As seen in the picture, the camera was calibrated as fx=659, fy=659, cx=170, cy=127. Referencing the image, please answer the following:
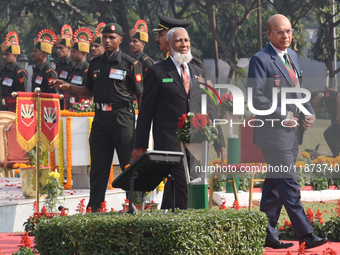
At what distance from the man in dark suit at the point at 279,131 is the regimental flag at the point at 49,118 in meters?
3.19

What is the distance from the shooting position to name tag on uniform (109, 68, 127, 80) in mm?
7916

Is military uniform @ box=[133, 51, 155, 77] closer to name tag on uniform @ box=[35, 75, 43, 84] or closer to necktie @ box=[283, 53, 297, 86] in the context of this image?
name tag on uniform @ box=[35, 75, 43, 84]

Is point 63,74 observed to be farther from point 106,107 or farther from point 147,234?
point 147,234

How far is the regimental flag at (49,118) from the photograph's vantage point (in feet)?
26.9

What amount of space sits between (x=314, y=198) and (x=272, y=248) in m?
4.52

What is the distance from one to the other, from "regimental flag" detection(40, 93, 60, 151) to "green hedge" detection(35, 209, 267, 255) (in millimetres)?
3935

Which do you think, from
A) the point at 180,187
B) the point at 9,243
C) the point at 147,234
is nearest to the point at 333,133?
the point at 180,187

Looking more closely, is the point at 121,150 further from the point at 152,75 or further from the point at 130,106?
the point at 152,75

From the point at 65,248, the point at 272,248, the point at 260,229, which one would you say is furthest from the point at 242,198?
the point at 65,248

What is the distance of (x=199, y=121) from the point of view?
615 centimetres

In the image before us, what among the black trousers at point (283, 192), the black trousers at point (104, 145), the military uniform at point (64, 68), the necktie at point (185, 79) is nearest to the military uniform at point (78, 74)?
the military uniform at point (64, 68)

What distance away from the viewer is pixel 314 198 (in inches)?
404

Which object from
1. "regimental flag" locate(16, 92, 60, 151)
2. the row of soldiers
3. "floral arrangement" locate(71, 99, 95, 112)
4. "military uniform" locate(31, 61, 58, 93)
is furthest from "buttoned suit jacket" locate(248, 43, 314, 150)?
"military uniform" locate(31, 61, 58, 93)

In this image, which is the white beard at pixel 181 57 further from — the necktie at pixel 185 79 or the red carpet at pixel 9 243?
the red carpet at pixel 9 243
